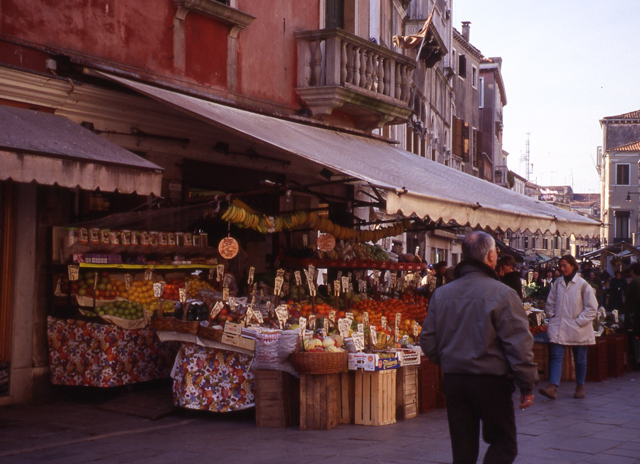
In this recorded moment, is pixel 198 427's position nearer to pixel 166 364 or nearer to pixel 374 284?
pixel 166 364

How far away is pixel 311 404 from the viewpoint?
7.34m

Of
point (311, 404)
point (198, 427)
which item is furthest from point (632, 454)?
point (198, 427)

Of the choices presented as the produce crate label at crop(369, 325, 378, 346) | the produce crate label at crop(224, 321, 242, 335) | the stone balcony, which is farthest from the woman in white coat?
the stone balcony

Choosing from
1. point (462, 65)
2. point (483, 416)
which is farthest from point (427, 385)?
point (462, 65)

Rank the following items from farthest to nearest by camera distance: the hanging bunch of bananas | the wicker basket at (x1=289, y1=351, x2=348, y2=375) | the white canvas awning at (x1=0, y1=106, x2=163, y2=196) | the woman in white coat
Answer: the woman in white coat, the hanging bunch of bananas, the wicker basket at (x1=289, y1=351, x2=348, y2=375), the white canvas awning at (x1=0, y1=106, x2=163, y2=196)

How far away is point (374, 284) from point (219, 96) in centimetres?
370

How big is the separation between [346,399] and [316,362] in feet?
2.07

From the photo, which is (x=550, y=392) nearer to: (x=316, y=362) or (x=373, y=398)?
(x=373, y=398)

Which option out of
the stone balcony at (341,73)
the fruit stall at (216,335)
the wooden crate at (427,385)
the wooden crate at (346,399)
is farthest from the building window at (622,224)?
the wooden crate at (346,399)

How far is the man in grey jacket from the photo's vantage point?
4434mm

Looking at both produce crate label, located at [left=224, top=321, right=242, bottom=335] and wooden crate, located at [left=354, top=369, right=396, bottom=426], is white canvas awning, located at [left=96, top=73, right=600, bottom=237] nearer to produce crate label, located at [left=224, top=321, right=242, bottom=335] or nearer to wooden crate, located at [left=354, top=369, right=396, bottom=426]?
wooden crate, located at [left=354, top=369, right=396, bottom=426]

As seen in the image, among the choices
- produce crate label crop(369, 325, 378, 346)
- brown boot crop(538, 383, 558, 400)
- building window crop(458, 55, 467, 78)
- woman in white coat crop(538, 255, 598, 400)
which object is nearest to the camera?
produce crate label crop(369, 325, 378, 346)

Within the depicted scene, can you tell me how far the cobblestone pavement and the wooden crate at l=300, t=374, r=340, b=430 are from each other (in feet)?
0.38

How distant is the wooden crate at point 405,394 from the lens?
793cm
